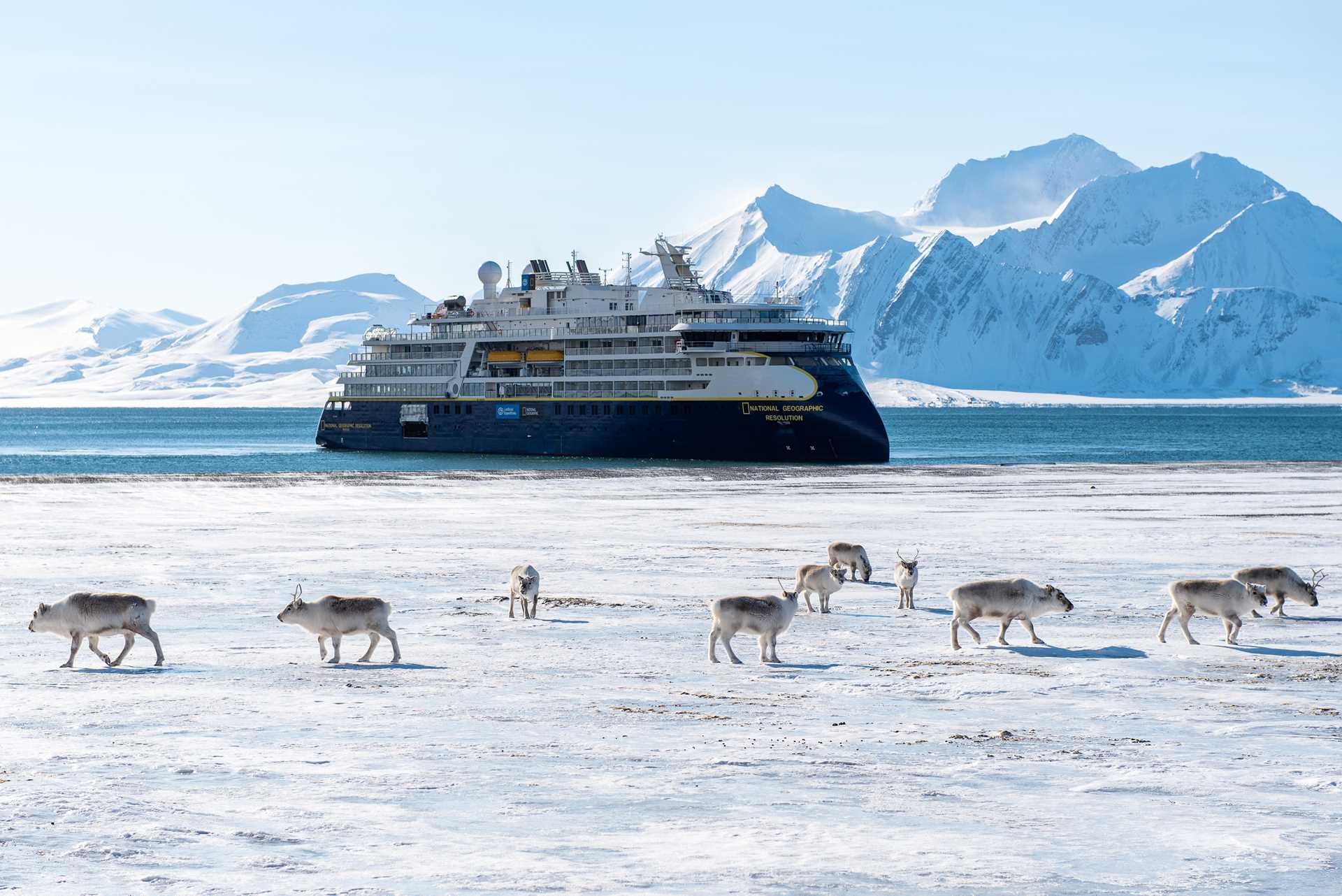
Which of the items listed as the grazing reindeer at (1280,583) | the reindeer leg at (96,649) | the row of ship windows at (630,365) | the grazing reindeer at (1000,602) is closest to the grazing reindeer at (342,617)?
the reindeer leg at (96,649)

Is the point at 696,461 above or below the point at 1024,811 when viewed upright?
above

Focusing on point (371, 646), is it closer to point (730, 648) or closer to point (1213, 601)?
point (730, 648)

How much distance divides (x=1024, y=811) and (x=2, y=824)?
7.10 m

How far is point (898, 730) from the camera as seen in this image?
1334 centimetres

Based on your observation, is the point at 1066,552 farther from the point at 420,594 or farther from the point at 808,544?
the point at 420,594

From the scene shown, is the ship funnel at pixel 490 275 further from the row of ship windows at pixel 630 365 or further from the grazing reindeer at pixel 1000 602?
the grazing reindeer at pixel 1000 602

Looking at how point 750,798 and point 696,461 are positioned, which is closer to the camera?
point 750,798

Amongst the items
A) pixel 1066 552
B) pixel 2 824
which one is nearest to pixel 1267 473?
pixel 1066 552

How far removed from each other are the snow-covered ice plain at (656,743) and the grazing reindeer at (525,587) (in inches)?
14.9

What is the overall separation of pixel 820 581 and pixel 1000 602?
343 centimetres

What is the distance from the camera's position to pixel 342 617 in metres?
16.5

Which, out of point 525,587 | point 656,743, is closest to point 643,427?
point 525,587

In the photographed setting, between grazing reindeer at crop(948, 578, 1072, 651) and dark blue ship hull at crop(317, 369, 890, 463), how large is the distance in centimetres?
6457

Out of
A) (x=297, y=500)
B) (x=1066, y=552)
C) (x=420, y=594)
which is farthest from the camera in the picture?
(x=297, y=500)
